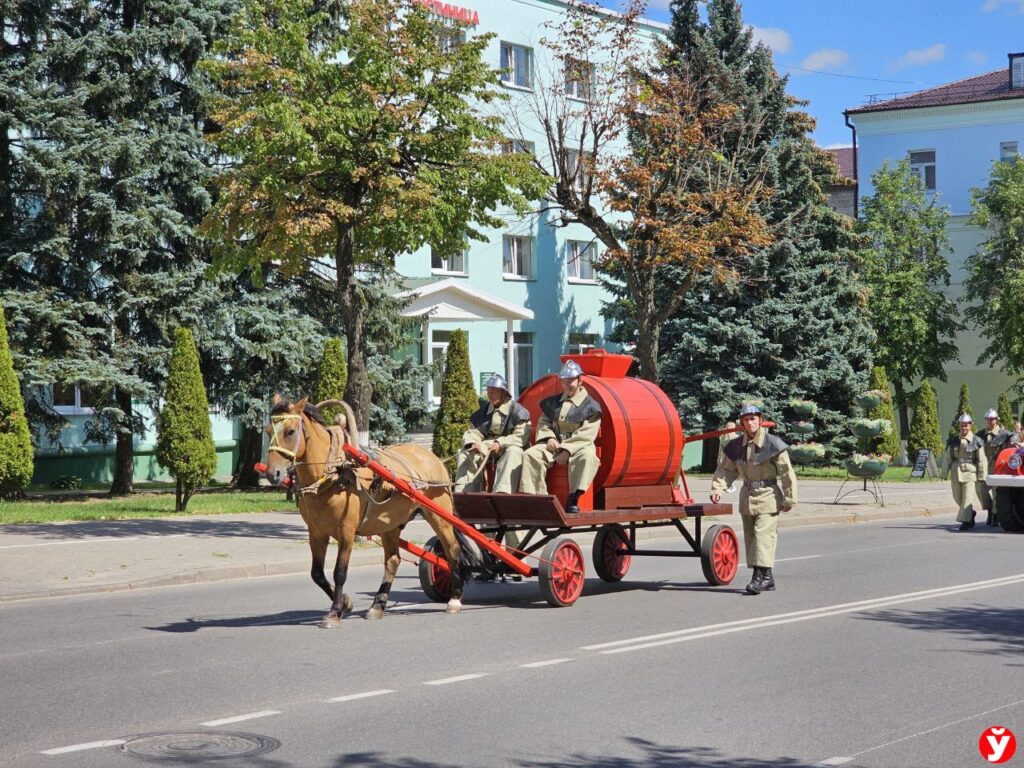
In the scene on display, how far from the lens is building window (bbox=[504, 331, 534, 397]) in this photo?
47.5m

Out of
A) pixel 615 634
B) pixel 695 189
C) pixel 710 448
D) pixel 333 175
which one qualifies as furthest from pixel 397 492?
pixel 710 448

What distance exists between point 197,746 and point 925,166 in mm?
58099

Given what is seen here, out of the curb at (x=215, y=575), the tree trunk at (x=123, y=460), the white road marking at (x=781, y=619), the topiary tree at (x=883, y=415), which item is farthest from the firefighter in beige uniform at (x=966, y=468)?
the topiary tree at (x=883, y=415)

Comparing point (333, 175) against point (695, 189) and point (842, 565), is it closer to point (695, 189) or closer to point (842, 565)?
point (842, 565)

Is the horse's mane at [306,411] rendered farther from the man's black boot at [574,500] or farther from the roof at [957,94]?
the roof at [957,94]

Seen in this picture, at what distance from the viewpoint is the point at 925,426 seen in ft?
144

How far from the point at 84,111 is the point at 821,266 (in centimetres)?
2381

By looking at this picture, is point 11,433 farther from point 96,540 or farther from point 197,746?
point 197,746

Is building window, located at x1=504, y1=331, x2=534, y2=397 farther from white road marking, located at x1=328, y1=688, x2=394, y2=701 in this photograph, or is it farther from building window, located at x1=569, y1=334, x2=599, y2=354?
white road marking, located at x1=328, y1=688, x2=394, y2=701

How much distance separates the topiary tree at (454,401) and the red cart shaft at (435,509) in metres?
16.1

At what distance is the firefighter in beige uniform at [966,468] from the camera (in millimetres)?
23578

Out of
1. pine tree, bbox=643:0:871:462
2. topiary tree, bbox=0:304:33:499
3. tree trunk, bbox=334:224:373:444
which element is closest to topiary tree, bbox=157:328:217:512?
topiary tree, bbox=0:304:33:499

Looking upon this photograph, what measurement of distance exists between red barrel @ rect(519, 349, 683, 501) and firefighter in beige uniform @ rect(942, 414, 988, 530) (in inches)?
426

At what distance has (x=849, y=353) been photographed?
43.4m
